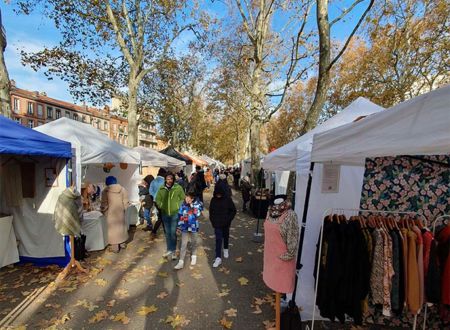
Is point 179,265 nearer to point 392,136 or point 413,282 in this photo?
point 413,282

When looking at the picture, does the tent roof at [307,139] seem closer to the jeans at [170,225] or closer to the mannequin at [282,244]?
the mannequin at [282,244]

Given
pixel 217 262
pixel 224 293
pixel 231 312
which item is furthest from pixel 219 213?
pixel 231 312

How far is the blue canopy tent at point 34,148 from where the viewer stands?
3.58 m

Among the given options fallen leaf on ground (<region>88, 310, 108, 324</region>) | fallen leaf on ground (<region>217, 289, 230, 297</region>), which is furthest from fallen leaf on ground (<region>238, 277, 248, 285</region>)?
fallen leaf on ground (<region>88, 310, 108, 324</region>)

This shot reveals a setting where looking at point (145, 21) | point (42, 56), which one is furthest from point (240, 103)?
point (42, 56)

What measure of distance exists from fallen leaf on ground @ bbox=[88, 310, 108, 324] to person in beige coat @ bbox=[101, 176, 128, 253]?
248 cm

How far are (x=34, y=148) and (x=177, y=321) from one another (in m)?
3.37

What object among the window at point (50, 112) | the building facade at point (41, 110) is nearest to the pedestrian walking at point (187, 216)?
the building facade at point (41, 110)

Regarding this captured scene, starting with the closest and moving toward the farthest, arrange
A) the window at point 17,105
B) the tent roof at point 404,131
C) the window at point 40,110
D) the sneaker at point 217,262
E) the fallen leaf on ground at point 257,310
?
1. the tent roof at point 404,131
2. the fallen leaf on ground at point 257,310
3. the sneaker at point 217,262
4. the window at point 17,105
5. the window at point 40,110

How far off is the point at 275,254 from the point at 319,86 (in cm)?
457

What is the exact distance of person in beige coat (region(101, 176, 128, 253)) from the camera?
5828mm

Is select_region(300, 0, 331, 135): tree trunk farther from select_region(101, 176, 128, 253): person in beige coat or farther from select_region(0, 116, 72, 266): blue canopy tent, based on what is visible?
select_region(0, 116, 72, 266): blue canopy tent

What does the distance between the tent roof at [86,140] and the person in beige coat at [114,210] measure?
671 millimetres

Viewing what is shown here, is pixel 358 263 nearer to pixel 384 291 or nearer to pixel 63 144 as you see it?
pixel 384 291
